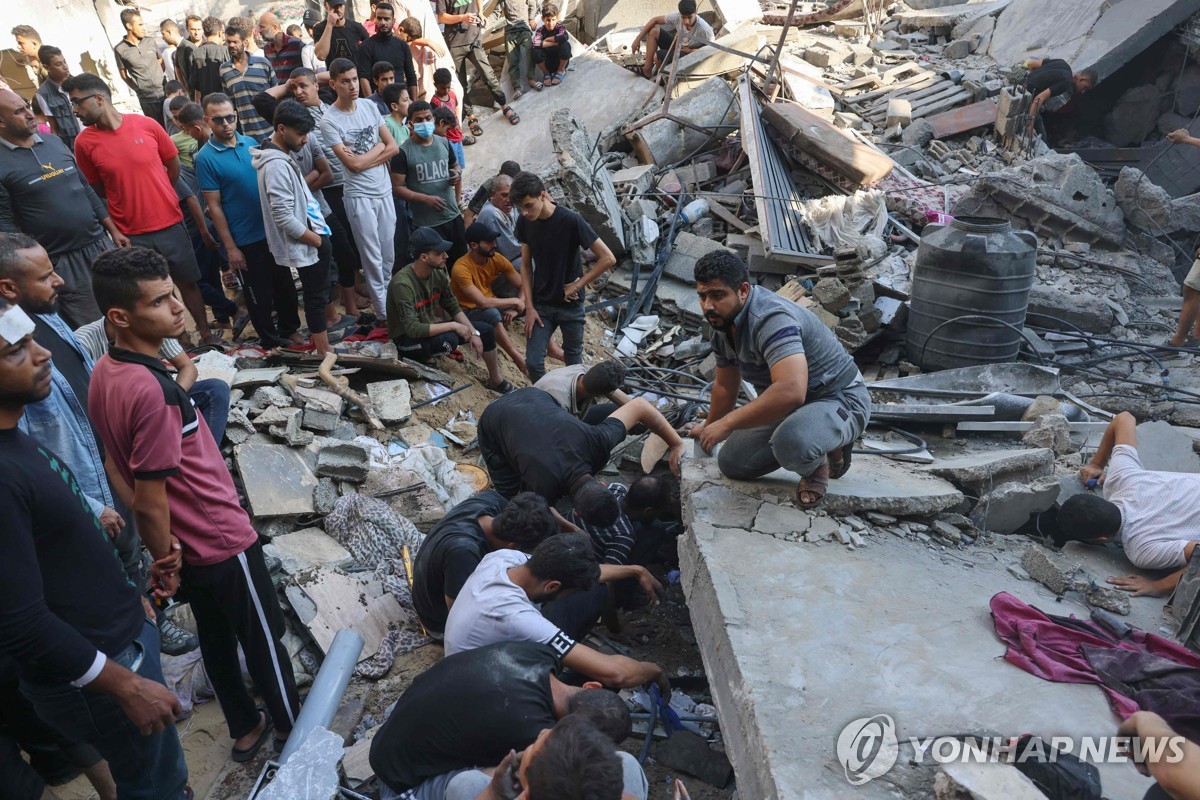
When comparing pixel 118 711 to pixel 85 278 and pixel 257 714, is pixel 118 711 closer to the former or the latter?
pixel 257 714

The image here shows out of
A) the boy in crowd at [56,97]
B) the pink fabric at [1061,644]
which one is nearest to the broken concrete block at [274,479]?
the boy in crowd at [56,97]

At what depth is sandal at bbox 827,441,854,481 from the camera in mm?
3850

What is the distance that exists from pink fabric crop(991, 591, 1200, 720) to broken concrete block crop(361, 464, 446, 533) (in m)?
3.15

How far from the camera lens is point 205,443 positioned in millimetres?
Result: 2904

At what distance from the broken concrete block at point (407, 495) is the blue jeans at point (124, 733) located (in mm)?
2184

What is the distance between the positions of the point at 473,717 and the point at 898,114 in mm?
10885

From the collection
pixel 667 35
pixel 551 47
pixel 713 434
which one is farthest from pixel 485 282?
pixel 667 35

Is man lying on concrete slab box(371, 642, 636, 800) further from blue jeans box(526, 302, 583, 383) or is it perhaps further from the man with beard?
the man with beard

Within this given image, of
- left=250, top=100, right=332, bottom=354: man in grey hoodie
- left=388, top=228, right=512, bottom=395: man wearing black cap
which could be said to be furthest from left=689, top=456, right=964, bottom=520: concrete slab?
left=250, top=100, right=332, bottom=354: man in grey hoodie

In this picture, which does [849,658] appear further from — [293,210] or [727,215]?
[727,215]

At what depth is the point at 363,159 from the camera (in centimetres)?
593

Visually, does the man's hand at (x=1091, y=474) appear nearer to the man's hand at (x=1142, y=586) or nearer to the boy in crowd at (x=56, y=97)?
the man's hand at (x=1142, y=586)

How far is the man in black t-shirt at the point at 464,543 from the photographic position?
3.55 m

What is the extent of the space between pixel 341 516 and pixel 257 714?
144 centimetres
